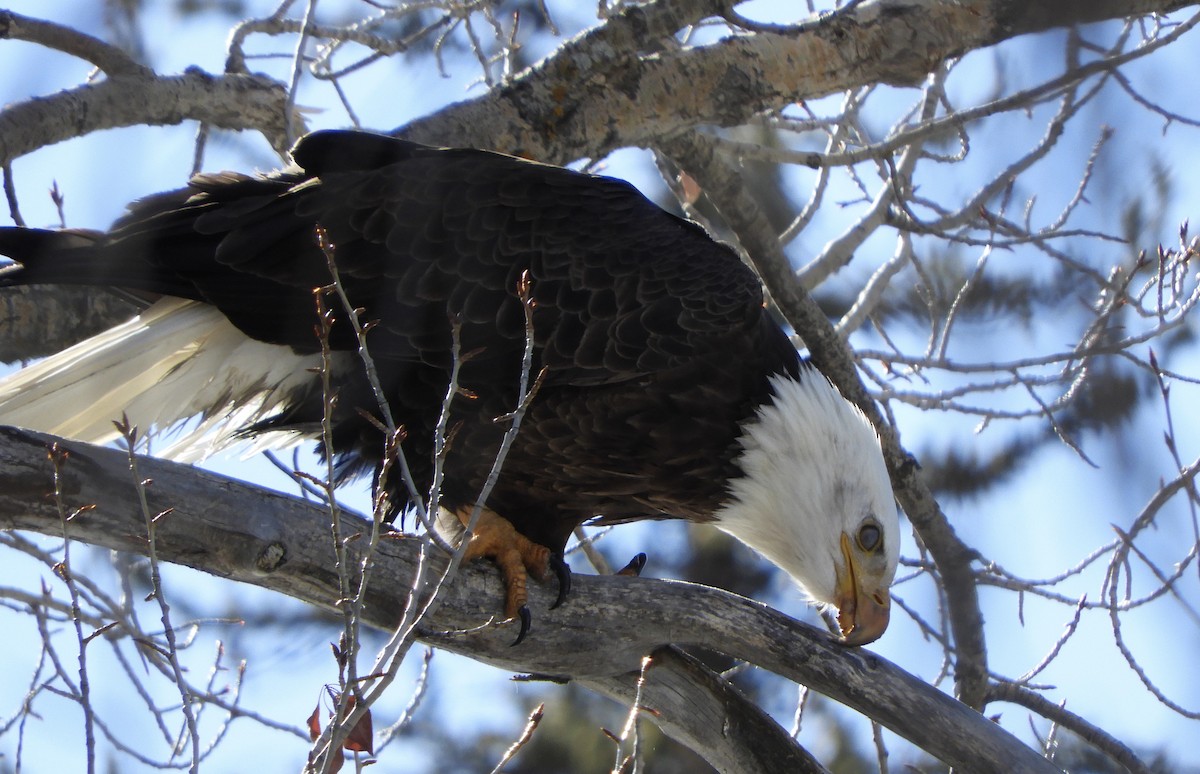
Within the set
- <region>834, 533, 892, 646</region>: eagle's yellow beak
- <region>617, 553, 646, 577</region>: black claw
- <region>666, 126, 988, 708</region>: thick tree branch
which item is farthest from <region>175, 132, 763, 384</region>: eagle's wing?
<region>834, 533, 892, 646</region>: eagle's yellow beak

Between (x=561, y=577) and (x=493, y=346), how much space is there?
0.61 metres

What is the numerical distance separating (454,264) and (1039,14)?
2.48 meters

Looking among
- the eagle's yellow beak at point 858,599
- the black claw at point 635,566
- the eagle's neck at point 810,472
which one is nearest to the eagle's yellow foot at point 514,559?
the black claw at point 635,566

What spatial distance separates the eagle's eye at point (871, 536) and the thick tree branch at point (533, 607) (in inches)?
19.9

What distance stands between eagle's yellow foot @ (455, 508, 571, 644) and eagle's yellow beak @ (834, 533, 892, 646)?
77 centimetres

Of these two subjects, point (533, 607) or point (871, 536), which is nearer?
point (533, 607)

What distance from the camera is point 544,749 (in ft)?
20.8

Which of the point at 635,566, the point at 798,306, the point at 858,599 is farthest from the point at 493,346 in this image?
the point at 858,599

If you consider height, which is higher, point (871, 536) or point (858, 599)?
point (871, 536)

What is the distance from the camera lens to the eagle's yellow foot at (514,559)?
3073 mm

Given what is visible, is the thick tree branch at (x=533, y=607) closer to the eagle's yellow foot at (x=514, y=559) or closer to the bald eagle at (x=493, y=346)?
the eagle's yellow foot at (x=514, y=559)

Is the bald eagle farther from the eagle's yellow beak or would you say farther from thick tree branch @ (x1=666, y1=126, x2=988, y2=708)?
thick tree branch @ (x1=666, y1=126, x2=988, y2=708)

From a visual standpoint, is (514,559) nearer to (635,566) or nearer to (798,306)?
(635,566)

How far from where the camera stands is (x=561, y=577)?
317 cm
